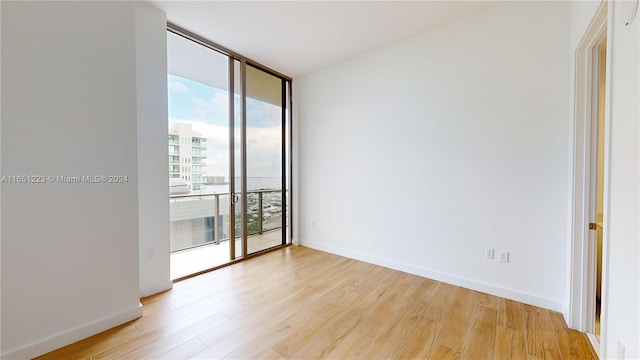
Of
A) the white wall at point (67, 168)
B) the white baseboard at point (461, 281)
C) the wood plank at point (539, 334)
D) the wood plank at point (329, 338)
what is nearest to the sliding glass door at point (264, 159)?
the white baseboard at point (461, 281)

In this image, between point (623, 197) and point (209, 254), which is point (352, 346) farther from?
point (209, 254)

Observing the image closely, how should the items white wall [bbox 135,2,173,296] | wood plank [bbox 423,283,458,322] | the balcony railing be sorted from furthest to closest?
the balcony railing < white wall [bbox 135,2,173,296] < wood plank [bbox 423,283,458,322]

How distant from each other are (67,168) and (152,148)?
0.76 metres

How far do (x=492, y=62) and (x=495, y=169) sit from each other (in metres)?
1.08

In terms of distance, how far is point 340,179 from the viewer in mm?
3787

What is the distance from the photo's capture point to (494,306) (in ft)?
7.71

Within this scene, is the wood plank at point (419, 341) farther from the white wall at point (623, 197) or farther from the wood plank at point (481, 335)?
the white wall at point (623, 197)

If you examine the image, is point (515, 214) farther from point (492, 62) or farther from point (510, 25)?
point (510, 25)

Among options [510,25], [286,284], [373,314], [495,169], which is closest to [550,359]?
[373,314]

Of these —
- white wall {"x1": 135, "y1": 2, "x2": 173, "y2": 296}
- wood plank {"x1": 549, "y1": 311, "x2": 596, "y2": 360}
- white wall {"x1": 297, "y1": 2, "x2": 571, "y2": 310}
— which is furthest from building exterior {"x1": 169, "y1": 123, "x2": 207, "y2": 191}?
wood plank {"x1": 549, "y1": 311, "x2": 596, "y2": 360}

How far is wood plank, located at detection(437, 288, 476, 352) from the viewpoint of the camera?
1.86m

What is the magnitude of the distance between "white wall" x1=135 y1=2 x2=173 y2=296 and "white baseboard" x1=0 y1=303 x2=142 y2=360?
0.40m

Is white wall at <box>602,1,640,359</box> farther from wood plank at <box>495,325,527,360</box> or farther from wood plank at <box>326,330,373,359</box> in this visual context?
wood plank at <box>326,330,373,359</box>

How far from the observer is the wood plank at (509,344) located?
1.71 m
